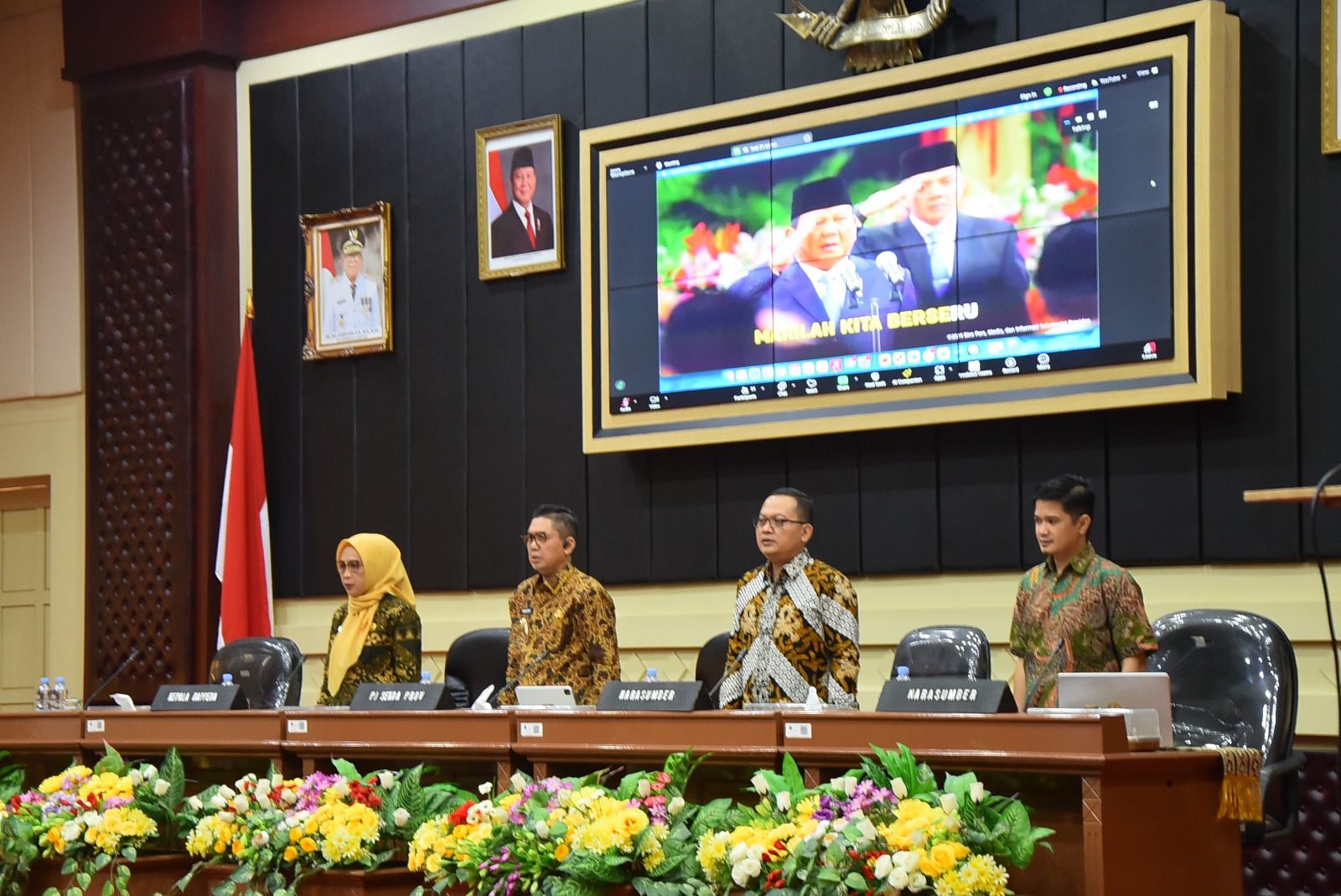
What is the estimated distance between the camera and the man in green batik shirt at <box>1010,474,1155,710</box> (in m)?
3.81

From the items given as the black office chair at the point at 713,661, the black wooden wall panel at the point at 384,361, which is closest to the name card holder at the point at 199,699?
the black office chair at the point at 713,661

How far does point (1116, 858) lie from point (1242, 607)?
2165 millimetres

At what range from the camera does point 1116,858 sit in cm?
267

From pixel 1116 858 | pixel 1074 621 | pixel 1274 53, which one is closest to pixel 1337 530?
pixel 1074 621

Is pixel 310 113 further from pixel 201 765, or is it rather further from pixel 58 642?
pixel 201 765

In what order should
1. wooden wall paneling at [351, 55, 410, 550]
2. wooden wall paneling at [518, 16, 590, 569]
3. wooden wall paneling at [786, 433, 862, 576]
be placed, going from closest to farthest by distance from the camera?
1. wooden wall paneling at [786, 433, 862, 576]
2. wooden wall paneling at [518, 16, 590, 569]
3. wooden wall paneling at [351, 55, 410, 550]

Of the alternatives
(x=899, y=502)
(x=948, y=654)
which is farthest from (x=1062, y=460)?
(x=948, y=654)

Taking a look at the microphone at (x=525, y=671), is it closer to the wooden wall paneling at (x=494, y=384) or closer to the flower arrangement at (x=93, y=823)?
the flower arrangement at (x=93, y=823)

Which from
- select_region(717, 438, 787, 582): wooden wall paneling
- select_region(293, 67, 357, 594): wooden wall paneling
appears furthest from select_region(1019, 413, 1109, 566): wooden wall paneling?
select_region(293, 67, 357, 594): wooden wall paneling

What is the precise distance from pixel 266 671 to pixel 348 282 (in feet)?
6.54

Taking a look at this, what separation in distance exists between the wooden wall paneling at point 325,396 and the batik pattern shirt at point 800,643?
2989 mm

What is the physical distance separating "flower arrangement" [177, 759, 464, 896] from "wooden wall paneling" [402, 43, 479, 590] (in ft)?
8.58

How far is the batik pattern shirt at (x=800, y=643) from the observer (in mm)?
3977

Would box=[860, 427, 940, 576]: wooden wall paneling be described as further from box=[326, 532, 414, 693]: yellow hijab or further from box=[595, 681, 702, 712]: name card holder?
box=[595, 681, 702, 712]: name card holder
